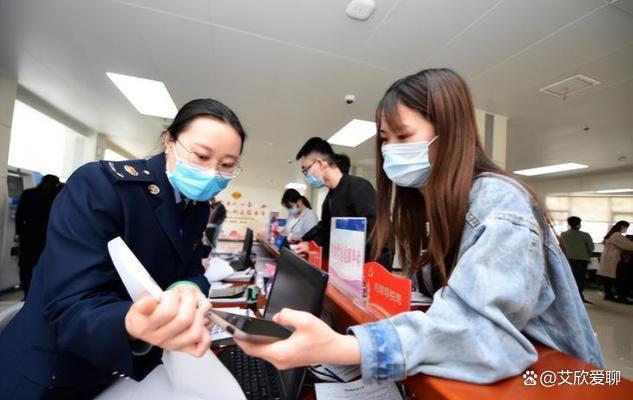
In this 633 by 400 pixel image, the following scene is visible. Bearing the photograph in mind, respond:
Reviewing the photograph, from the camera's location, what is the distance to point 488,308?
1.43ft

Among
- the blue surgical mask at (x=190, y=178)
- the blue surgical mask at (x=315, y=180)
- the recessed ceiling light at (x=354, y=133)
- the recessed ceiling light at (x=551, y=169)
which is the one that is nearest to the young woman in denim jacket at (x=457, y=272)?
the blue surgical mask at (x=190, y=178)

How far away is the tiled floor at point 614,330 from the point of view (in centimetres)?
278

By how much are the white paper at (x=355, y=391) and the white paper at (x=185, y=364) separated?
25 cm

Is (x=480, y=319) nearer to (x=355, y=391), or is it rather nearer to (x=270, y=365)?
(x=355, y=391)

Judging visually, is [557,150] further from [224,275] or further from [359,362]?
[359,362]

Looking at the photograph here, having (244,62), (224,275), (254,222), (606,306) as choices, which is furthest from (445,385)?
(254,222)

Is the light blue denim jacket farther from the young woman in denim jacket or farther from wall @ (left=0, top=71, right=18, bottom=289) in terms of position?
wall @ (left=0, top=71, right=18, bottom=289)

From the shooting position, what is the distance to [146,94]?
403 cm

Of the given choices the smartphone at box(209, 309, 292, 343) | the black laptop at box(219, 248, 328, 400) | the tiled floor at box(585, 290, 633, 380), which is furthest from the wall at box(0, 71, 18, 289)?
the tiled floor at box(585, 290, 633, 380)

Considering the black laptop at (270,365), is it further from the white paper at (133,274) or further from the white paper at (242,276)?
the white paper at (242,276)

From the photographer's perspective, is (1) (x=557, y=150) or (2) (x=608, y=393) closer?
(2) (x=608, y=393)

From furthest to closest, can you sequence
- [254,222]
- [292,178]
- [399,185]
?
[254,222] → [292,178] → [399,185]

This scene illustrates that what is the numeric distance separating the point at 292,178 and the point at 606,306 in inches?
345

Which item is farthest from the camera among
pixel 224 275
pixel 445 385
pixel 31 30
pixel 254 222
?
pixel 254 222
